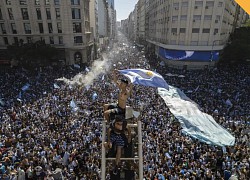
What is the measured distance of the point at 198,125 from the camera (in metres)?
15.2

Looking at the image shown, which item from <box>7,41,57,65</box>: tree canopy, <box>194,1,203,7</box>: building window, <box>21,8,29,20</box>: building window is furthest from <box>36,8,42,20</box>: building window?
<box>194,1,203,7</box>: building window

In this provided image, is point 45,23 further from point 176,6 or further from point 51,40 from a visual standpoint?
point 176,6

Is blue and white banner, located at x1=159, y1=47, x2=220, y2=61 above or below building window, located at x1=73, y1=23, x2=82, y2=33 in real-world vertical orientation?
below

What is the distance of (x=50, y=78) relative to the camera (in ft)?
114

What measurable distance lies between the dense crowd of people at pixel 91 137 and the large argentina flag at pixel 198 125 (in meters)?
1.35

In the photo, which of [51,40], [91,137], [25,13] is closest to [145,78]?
[91,137]

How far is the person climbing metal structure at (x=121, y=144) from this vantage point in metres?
6.05

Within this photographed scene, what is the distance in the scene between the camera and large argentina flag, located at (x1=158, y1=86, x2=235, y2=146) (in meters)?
14.0

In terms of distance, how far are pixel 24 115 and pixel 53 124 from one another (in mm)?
4097

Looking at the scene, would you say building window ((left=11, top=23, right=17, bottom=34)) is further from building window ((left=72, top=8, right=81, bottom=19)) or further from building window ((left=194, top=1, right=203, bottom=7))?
building window ((left=194, top=1, right=203, bottom=7))

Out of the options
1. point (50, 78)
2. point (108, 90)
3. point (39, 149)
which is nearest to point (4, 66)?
point (50, 78)

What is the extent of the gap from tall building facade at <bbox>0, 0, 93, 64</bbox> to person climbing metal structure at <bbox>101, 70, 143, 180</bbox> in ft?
154

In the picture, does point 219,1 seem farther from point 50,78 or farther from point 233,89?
point 50,78

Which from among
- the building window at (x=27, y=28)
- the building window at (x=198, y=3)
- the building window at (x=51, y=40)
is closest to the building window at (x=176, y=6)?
the building window at (x=198, y=3)
